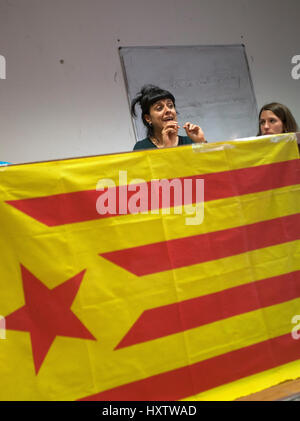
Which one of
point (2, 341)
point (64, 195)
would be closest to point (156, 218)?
point (64, 195)

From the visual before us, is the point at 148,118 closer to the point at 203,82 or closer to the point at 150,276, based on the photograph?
the point at 150,276

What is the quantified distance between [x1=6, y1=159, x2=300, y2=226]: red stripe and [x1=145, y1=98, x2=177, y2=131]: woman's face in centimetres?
70

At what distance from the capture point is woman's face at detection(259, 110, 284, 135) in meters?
2.38

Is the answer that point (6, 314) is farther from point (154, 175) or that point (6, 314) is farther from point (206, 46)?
point (206, 46)

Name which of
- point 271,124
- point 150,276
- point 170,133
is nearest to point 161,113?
point 170,133

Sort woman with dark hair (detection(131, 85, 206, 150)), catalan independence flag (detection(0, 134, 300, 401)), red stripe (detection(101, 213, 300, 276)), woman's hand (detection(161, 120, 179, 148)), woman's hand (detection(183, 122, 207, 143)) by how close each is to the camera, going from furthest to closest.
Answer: woman with dark hair (detection(131, 85, 206, 150)) < woman's hand (detection(161, 120, 179, 148)) < woman's hand (detection(183, 122, 207, 143)) < red stripe (detection(101, 213, 300, 276)) < catalan independence flag (detection(0, 134, 300, 401))

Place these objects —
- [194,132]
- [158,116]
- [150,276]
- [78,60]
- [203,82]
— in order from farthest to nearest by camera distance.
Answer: [203,82], [78,60], [158,116], [194,132], [150,276]

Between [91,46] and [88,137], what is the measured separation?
700 millimetres

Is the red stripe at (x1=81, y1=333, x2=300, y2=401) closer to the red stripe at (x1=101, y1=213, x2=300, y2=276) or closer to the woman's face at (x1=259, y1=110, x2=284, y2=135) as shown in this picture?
the red stripe at (x1=101, y1=213, x2=300, y2=276)

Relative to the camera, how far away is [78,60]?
3.33 metres

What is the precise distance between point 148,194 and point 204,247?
0.31m

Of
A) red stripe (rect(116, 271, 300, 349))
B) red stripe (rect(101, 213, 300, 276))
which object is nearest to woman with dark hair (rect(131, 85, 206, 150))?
red stripe (rect(101, 213, 300, 276))

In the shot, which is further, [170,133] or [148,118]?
[148,118]

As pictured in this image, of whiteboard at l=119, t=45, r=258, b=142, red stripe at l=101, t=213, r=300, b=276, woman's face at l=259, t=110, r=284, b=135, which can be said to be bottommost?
red stripe at l=101, t=213, r=300, b=276
